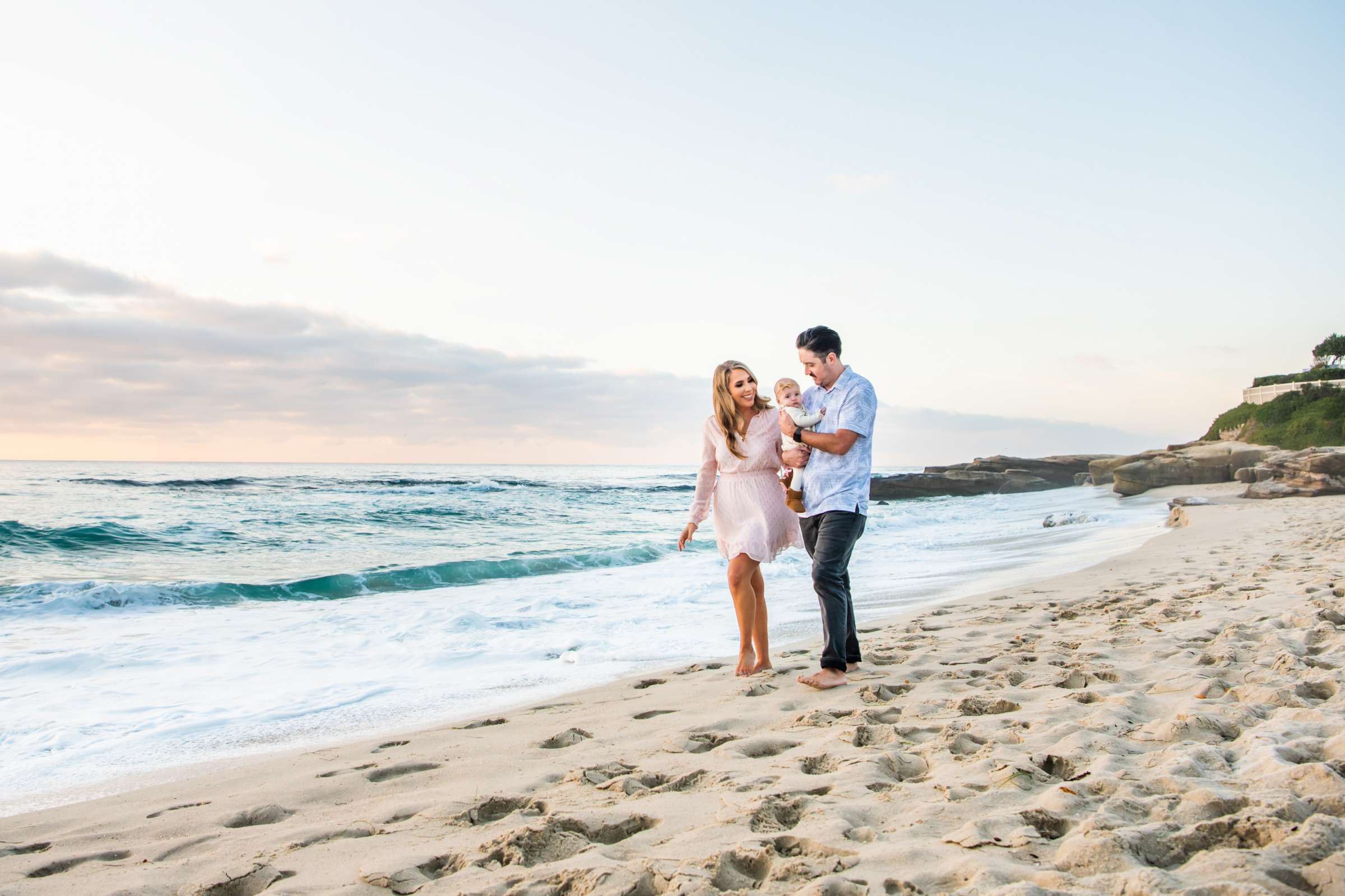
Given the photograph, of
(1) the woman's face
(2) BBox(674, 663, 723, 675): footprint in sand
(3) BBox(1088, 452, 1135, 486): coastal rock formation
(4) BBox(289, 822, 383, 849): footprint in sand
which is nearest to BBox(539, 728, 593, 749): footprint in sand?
(4) BBox(289, 822, 383, 849): footprint in sand

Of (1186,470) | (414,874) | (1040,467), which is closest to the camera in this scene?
(414,874)

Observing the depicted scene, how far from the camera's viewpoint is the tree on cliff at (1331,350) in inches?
1906

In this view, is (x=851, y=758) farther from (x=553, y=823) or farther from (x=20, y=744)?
(x=20, y=744)

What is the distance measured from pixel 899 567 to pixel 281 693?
8.55m

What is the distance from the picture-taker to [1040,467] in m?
39.9

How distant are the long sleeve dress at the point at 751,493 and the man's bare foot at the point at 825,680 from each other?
0.67 meters

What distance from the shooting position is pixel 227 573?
11781 mm

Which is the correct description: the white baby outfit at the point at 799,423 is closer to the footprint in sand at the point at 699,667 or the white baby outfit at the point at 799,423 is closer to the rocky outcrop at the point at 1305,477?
the footprint in sand at the point at 699,667

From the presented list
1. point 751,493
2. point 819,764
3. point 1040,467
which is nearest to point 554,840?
point 819,764

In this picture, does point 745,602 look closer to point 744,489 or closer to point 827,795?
point 744,489

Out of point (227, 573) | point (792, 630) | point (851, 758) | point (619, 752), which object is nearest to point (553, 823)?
point (619, 752)

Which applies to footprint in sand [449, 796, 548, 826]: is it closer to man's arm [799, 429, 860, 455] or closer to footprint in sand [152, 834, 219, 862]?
footprint in sand [152, 834, 219, 862]

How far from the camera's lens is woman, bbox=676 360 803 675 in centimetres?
456

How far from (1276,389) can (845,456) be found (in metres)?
52.4
